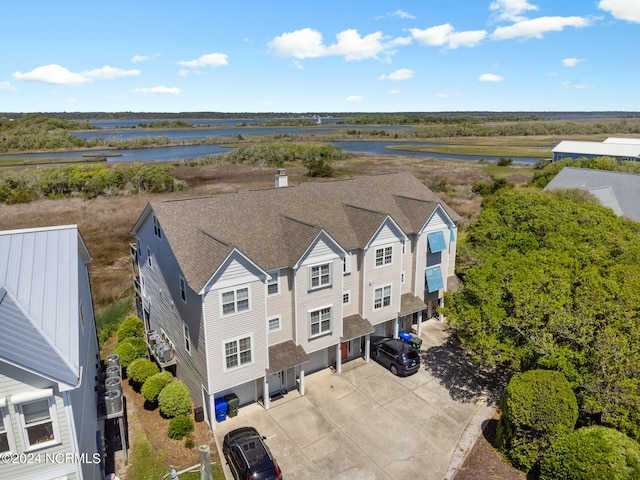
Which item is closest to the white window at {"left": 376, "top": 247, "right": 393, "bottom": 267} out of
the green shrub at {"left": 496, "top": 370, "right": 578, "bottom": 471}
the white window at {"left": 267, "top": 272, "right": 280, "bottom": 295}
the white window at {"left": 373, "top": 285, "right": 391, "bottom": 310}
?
the white window at {"left": 373, "top": 285, "right": 391, "bottom": 310}

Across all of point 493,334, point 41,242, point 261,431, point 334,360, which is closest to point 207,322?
point 261,431

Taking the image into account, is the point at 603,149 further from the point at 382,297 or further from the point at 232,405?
the point at 232,405

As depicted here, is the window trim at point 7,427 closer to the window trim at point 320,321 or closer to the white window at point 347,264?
the window trim at point 320,321

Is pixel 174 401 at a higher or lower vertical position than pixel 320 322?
lower

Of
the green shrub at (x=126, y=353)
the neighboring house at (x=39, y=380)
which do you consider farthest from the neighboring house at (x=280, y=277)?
the neighboring house at (x=39, y=380)

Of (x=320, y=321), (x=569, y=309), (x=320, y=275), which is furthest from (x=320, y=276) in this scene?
(x=569, y=309)

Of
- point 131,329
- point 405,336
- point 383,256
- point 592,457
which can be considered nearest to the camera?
point 592,457
